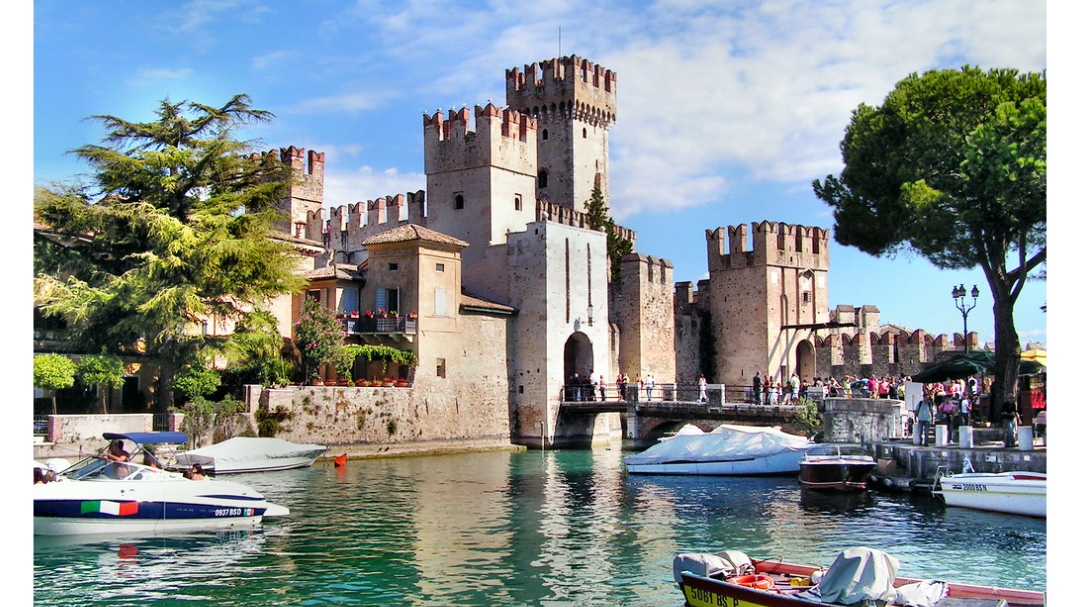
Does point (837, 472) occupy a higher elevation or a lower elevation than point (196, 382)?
lower

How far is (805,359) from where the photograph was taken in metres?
43.7

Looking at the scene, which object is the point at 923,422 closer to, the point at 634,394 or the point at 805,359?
the point at 634,394

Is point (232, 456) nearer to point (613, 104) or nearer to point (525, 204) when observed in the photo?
point (525, 204)

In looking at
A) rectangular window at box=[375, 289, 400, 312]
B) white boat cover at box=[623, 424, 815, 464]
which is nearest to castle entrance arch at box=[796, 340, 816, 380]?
white boat cover at box=[623, 424, 815, 464]

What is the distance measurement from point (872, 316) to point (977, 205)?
2081 cm

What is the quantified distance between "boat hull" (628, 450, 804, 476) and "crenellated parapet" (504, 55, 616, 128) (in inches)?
1048

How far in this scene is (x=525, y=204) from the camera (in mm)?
39906

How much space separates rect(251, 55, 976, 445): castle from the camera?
112 ft

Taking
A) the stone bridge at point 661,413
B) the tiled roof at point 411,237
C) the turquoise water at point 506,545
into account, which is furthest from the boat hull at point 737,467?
the tiled roof at point 411,237

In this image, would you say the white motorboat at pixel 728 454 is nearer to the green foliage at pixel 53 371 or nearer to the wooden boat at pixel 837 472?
the wooden boat at pixel 837 472

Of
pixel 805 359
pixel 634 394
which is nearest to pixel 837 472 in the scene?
pixel 634 394

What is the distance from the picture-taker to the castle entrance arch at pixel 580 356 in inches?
1507

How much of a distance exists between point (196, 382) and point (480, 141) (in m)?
15.5

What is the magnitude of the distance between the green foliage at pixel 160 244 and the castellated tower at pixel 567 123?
22.2m
